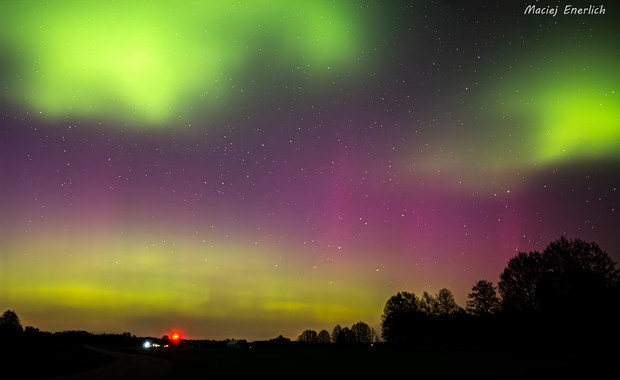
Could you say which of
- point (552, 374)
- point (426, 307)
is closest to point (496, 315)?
point (426, 307)

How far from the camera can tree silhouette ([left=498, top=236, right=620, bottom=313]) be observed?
62906 millimetres

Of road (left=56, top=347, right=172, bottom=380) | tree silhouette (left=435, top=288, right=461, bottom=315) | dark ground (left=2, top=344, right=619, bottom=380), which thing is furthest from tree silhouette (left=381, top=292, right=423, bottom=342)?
road (left=56, top=347, right=172, bottom=380)

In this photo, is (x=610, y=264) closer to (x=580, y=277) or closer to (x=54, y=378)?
(x=580, y=277)

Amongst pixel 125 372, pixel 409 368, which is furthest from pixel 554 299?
pixel 125 372

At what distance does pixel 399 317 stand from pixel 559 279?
5821 centimetres

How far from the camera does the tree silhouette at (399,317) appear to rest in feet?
386

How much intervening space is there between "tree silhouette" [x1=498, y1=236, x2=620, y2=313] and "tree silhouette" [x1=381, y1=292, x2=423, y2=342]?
3983 centimetres

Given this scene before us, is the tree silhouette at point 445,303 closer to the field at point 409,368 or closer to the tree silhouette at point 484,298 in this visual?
the tree silhouette at point 484,298

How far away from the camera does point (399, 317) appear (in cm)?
12312

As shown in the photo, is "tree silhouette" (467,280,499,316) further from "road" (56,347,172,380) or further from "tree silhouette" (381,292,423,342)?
"road" (56,347,172,380)

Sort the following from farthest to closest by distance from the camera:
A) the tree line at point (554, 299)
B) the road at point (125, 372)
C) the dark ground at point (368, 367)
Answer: the tree line at point (554, 299), the road at point (125, 372), the dark ground at point (368, 367)

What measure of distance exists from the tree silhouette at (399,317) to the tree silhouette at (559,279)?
39.8 meters

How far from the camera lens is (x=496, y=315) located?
82375mm

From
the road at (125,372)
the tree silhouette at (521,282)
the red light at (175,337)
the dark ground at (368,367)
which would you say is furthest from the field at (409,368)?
the red light at (175,337)
